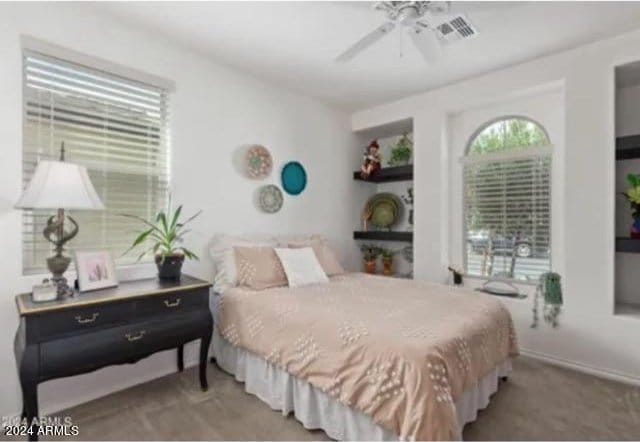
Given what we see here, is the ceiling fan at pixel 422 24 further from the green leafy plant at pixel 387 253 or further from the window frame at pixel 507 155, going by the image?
the green leafy plant at pixel 387 253

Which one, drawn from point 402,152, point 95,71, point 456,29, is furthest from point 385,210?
point 95,71

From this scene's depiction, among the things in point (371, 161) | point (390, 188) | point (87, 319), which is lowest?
point (87, 319)

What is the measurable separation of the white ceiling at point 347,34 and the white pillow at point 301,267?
1671mm

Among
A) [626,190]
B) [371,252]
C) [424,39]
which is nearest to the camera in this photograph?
[424,39]

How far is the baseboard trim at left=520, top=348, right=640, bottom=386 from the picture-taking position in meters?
2.54

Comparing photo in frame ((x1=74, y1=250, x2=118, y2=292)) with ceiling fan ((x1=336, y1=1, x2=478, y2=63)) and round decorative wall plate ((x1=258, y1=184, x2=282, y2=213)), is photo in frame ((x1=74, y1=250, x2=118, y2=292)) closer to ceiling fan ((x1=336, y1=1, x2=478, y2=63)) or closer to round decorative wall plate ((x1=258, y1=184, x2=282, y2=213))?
round decorative wall plate ((x1=258, y1=184, x2=282, y2=213))

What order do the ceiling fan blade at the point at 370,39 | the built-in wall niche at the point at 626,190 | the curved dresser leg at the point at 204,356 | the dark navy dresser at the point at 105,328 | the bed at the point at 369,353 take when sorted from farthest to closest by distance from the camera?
1. the built-in wall niche at the point at 626,190
2. the curved dresser leg at the point at 204,356
3. the ceiling fan blade at the point at 370,39
4. the dark navy dresser at the point at 105,328
5. the bed at the point at 369,353

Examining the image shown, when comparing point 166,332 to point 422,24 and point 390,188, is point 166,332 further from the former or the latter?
point 390,188

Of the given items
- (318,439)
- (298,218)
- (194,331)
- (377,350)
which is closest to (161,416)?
(194,331)

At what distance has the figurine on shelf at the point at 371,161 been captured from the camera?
420 cm

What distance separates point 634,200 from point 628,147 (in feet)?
1.31

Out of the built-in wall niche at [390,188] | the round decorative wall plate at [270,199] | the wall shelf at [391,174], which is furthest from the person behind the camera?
the built-in wall niche at [390,188]

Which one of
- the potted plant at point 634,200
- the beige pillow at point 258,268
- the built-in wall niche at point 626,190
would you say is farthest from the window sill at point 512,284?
the beige pillow at point 258,268

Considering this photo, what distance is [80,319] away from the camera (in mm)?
1849
